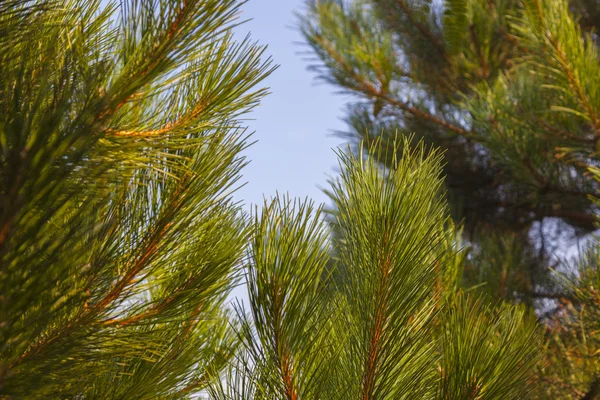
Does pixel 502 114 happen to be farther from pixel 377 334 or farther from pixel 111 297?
pixel 111 297

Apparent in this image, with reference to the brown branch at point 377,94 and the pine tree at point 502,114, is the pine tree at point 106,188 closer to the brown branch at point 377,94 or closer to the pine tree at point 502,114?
the pine tree at point 502,114

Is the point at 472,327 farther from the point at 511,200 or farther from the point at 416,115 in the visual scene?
the point at 511,200

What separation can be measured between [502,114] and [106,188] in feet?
6.04

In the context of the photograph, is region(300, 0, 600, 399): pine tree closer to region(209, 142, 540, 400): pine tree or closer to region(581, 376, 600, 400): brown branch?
region(581, 376, 600, 400): brown branch

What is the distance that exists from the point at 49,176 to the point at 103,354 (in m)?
0.26

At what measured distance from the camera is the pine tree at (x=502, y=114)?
1.80m

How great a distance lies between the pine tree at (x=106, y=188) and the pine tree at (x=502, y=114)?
43.5 inches

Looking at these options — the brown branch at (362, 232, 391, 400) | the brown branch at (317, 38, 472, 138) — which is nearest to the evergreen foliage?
the brown branch at (362, 232, 391, 400)

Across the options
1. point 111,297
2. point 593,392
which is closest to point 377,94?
point 593,392

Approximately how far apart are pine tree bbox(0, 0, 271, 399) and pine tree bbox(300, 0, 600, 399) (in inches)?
43.5

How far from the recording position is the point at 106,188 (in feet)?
1.92

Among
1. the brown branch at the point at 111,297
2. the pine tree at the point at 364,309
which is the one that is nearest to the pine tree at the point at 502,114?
the pine tree at the point at 364,309

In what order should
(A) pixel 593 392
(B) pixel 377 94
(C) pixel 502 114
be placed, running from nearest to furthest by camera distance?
1. (A) pixel 593 392
2. (C) pixel 502 114
3. (B) pixel 377 94

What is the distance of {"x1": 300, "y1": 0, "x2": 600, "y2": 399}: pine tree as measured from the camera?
1.80m
